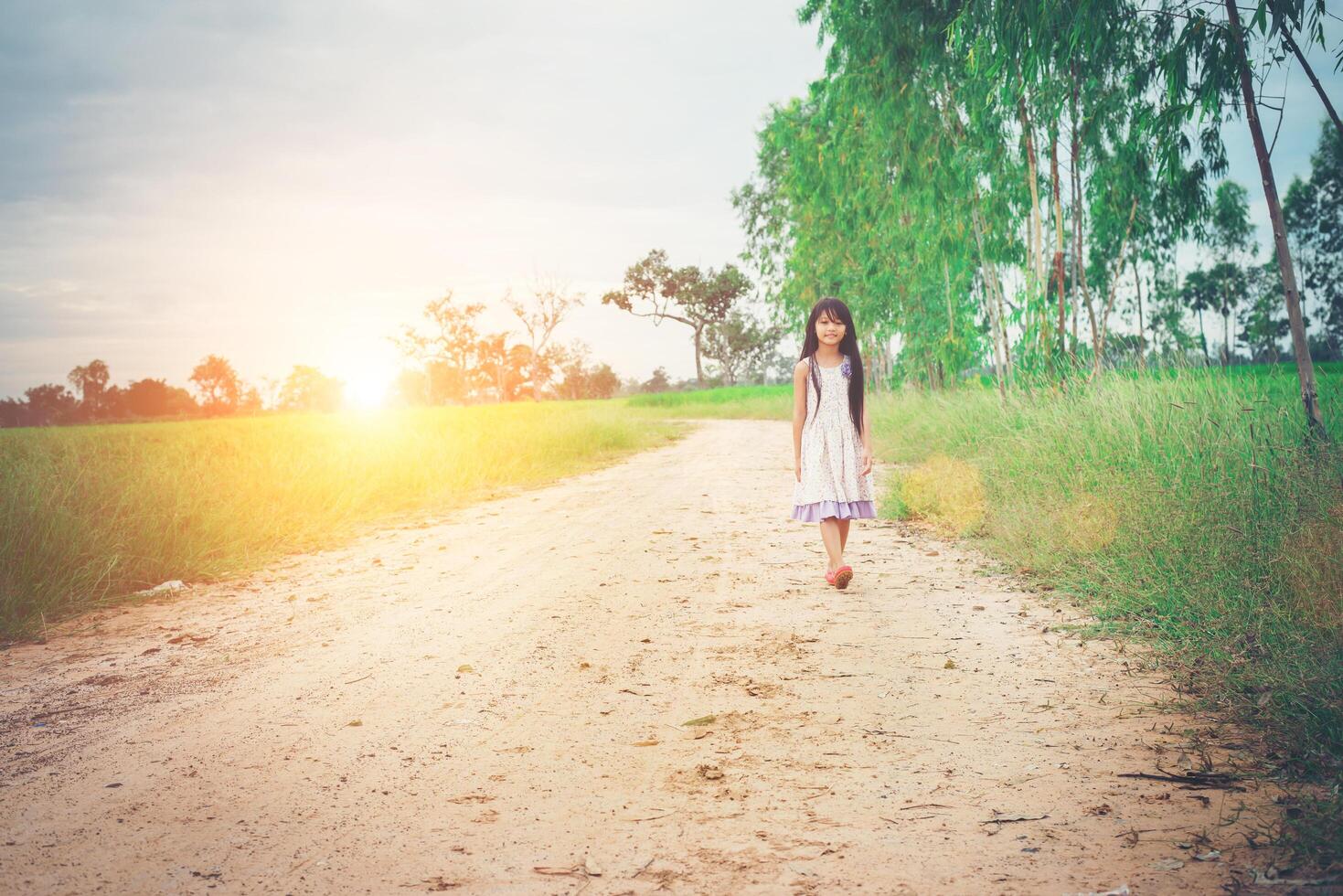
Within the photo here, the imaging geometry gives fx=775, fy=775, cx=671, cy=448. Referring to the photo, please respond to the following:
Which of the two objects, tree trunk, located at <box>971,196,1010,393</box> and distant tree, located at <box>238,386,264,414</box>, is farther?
distant tree, located at <box>238,386,264,414</box>

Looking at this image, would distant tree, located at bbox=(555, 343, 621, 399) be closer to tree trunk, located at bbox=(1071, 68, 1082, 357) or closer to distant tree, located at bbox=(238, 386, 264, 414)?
distant tree, located at bbox=(238, 386, 264, 414)

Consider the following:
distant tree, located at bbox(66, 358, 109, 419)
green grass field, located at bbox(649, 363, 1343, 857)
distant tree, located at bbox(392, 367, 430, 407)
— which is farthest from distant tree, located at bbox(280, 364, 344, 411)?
green grass field, located at bbox(649, 363, 1343, 857)

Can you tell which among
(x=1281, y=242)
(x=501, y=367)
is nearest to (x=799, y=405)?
(x=1281, y=242)

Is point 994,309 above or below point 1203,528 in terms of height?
above

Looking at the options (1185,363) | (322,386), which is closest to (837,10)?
(1185,363)

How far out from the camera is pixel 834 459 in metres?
5.50

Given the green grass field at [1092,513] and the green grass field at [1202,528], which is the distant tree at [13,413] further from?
the green grass field at [1202,528]

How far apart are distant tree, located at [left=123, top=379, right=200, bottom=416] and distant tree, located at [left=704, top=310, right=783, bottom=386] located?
1268 inches

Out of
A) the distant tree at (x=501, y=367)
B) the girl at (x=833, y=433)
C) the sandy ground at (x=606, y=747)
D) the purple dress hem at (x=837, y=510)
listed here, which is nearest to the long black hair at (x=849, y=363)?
the girl at (x=833, y=433)

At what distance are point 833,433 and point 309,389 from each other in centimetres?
8524

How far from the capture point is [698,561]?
20.0ft

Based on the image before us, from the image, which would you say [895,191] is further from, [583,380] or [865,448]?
[583,380]

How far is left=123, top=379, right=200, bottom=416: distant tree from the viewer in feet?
97.1

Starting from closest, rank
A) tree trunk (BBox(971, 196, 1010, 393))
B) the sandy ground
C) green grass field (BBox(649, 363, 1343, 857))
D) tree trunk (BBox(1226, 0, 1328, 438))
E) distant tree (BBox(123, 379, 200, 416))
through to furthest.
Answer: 1. the sandy ground
2. green grass field (BBox(649, 363, 1343, 857))
3. tree trunk (BBox(1226, 0, 1328, 438))
4. tree trunk (BBox(971, 196, 1010, 393))
5. distant tree (BBox(123, 379, 200, 416))
